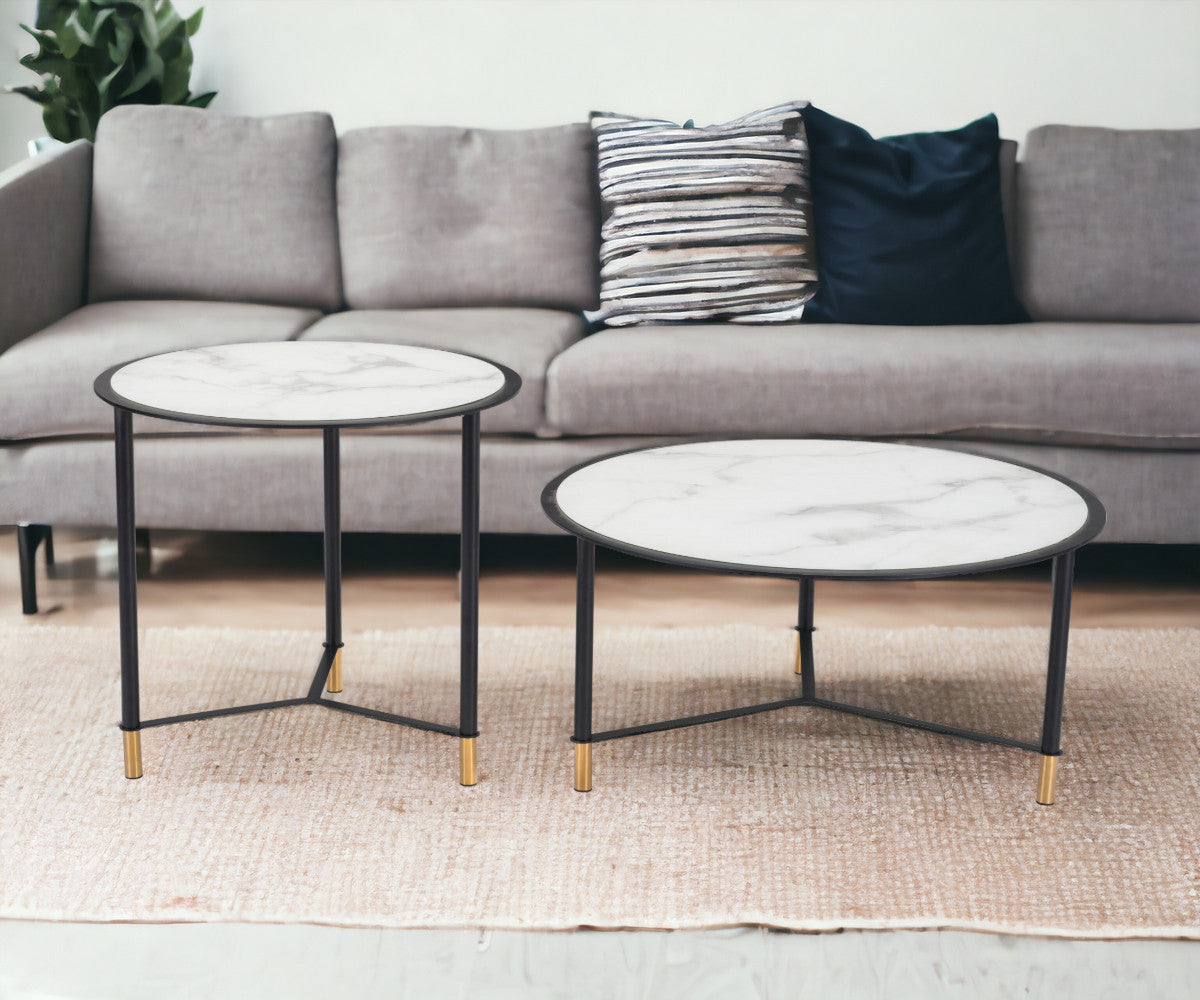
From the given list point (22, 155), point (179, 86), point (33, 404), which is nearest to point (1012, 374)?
point (33, 404)

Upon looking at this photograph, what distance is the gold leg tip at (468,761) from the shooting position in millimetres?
1693

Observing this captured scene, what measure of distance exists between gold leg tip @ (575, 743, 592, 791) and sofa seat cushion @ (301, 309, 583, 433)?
33.0 inches

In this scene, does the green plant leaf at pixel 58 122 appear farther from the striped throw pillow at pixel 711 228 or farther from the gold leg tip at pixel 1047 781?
the gold leg tip at pixel 1047 781

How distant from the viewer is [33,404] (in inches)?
94.9

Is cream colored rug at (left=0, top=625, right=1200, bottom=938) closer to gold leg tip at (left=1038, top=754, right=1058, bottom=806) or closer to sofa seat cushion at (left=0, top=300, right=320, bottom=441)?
gold leg tip at (left=1038, top=754, right=1058, bottom=806)

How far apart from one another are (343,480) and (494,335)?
0.42 metres

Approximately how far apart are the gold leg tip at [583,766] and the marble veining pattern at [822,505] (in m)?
0.32

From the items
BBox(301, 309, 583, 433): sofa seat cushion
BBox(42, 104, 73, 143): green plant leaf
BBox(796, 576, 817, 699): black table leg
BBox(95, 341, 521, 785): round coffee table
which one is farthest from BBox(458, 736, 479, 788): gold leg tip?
BBox(42, 104, 73, 143): green plant leaf

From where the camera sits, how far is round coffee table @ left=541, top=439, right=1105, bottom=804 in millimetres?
1430

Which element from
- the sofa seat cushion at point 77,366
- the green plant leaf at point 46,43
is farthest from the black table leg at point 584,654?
the green plant leaf at point 46,43

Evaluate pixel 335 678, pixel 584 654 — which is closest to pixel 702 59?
pixel 335 678

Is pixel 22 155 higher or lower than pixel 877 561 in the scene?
higher

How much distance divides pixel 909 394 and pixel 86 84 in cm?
207

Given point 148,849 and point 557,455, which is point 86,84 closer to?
point 557,455
